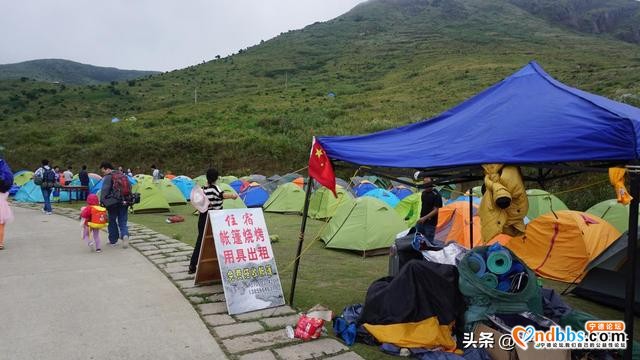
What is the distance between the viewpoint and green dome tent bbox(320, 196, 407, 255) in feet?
30.7

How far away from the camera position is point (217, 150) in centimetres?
2997

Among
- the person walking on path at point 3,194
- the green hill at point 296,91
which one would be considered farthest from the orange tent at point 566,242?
the green hill at point 296,91

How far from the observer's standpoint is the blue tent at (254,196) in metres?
17.1

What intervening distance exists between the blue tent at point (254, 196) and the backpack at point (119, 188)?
774 cm

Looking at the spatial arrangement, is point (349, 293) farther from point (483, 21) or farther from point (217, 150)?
point (483, 21)

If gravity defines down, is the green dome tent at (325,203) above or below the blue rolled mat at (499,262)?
below

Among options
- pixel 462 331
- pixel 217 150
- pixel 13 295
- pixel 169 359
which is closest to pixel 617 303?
pixel 462 331

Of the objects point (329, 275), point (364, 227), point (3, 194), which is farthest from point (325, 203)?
point (3, 194)

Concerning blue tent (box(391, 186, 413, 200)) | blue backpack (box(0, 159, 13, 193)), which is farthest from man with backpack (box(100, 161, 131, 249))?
blue tent (box(391, 186, 413, 200))

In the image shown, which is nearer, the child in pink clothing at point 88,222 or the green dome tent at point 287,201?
the child in pink clothing at point 88,222

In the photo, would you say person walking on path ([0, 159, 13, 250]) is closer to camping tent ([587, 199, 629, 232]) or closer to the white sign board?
the white sign board

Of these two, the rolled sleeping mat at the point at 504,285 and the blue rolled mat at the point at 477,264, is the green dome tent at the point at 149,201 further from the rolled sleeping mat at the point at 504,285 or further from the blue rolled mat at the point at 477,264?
the rolled sleeping mat at the point at 504,285

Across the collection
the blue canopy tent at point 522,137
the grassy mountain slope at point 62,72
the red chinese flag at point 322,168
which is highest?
the grassy mountain slope at point 62,72

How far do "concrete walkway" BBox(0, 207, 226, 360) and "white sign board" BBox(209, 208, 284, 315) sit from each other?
0.58m
